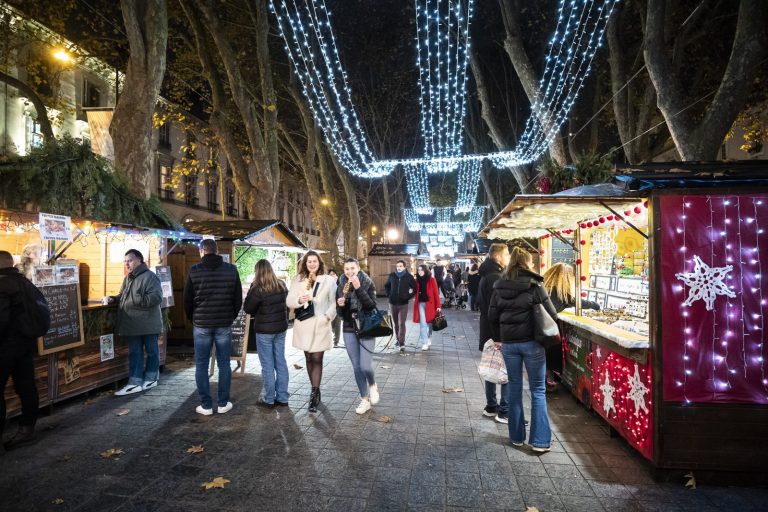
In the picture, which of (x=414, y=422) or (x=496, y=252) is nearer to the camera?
(x=414, y=422)

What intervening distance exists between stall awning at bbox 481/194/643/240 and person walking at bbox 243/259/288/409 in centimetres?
305

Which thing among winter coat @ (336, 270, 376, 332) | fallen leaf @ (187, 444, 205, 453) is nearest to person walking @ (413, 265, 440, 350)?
winter coat @ (336, 270, 376, 332)

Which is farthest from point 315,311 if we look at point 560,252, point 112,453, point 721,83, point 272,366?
point 721,83

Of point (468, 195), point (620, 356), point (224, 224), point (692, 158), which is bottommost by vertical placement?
point (620, 356)

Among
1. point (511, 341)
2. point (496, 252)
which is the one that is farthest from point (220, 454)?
point (496, 252)

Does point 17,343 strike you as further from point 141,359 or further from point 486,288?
point 486,288

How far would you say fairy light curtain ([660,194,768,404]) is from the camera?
3.38 metres

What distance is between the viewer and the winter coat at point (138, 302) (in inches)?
228

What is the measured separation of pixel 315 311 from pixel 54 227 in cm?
315

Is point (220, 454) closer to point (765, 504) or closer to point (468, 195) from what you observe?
point (765, 504)

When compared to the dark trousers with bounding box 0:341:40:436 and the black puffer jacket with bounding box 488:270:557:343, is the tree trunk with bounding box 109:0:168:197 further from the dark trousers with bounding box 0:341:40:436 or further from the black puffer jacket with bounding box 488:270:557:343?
the black puffer jacket with bounding box 488:270:557:343

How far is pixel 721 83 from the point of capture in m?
7.05

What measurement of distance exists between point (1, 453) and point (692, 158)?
399 inches

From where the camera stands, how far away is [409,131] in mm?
24453
